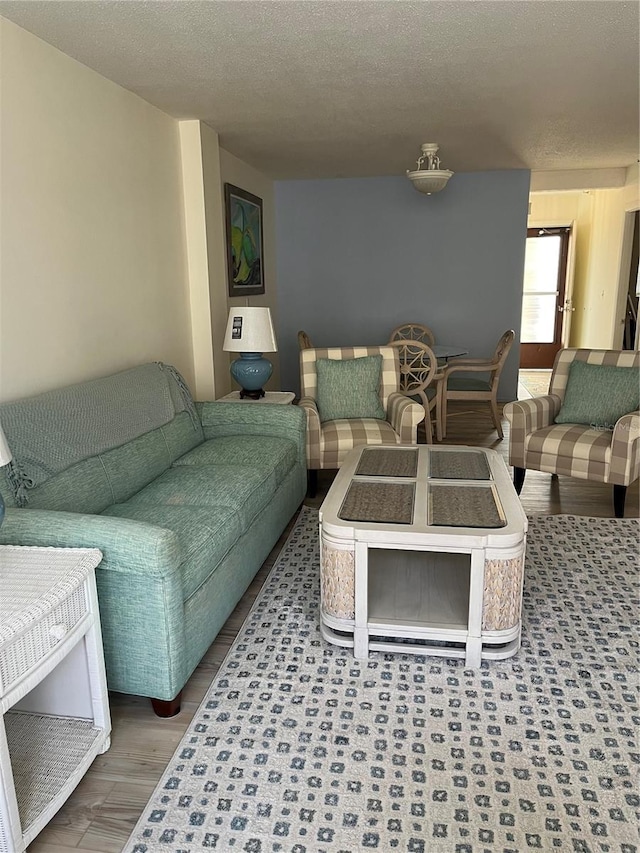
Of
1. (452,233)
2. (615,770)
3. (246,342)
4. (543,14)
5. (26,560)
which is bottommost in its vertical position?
(615,770)

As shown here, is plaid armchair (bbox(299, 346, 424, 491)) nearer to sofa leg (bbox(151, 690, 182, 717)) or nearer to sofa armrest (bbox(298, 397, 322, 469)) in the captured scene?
sofa armrest (bbox(298, 397, 322, 469))

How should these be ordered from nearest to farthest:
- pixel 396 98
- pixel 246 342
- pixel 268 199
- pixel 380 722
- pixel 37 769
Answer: pixel 37 769 < pixel 380 722 < pixel 396 98 < pixel 246 342 < pixel 268 199

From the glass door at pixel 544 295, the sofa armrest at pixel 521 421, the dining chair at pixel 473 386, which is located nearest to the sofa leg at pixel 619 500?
the sofa armrest at pixel 521 421

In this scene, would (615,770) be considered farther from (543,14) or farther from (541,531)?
(543,14)

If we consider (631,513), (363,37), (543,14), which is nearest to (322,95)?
(363,37)

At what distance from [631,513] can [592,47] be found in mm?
2277

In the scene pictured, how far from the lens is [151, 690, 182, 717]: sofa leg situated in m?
1.87

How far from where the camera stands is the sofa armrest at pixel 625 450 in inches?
124

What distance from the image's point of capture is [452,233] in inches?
246

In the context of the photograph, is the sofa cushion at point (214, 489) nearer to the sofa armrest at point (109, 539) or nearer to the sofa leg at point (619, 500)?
the sofa armrest at point (109, 539)

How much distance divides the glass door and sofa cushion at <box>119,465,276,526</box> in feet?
22.7

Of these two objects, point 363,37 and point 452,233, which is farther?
point 452,233

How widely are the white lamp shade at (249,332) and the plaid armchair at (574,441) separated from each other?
1448mm

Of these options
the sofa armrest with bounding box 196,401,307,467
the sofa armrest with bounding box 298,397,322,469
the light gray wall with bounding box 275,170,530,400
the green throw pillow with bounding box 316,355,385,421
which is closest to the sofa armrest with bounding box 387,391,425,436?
the green throw pillow with bounding box 316,355,385,421
